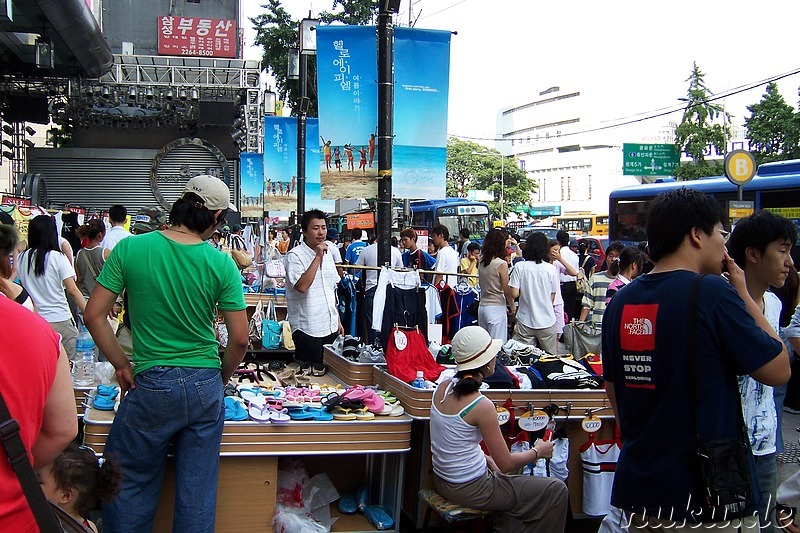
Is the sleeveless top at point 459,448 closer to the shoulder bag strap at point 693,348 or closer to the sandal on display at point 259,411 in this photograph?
the sandal on display at point 259,411

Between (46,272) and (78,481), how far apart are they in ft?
13.6

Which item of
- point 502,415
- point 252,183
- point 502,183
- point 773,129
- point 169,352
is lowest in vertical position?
point 502,415

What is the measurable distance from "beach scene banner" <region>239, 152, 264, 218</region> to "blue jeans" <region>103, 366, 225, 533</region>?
16.3 metres

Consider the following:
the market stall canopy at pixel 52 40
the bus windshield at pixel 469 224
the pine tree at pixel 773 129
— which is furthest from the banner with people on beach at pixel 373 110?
the pine tree at pixel 773 129

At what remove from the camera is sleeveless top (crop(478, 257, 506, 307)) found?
26.9 ft

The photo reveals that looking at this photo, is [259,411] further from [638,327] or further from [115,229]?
[115,229]

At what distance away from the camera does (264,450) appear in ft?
14.9

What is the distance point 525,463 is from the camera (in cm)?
447

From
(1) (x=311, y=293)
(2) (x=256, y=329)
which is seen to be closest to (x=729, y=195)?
(2) (x=256, y=329)

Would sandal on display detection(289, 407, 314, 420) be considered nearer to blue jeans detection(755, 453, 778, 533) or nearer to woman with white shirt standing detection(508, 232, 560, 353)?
blue jeans detection(755, 453, 778, 533)

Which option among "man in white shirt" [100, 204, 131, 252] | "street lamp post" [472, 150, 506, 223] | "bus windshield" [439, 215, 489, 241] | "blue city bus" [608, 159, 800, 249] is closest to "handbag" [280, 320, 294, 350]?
"man in white shirt" [100, 204, 131, 252]

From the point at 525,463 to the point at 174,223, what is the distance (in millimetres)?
2413

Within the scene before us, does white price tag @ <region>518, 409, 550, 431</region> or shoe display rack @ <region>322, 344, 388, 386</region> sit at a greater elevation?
shoe display rack @ <region>322, 344, 388, 386</region>

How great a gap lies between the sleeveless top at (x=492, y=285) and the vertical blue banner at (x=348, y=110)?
68.3 inches
